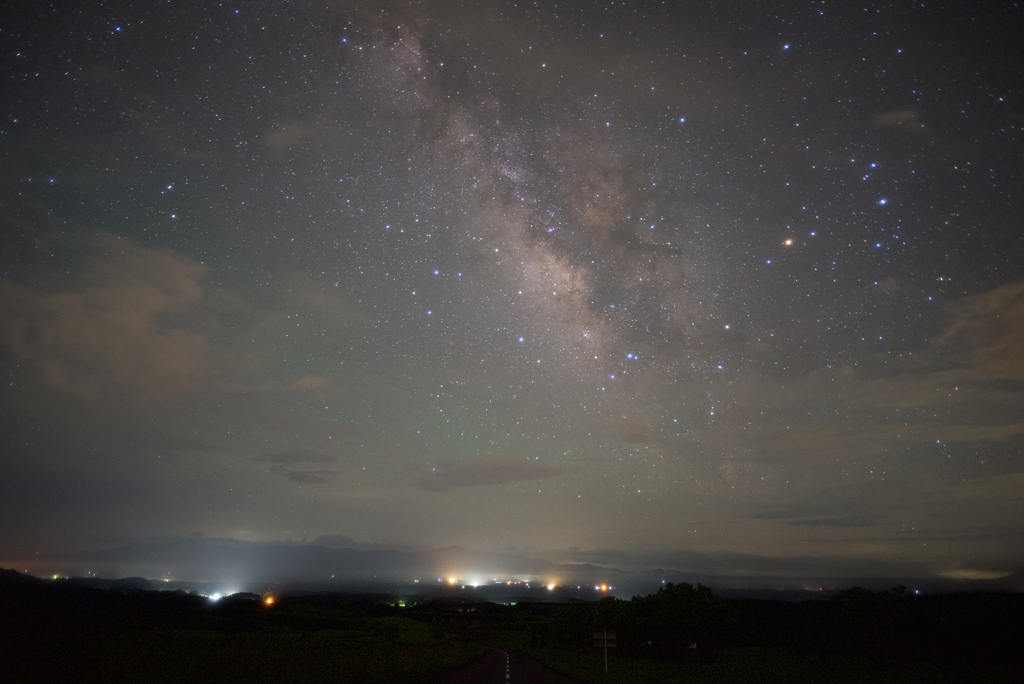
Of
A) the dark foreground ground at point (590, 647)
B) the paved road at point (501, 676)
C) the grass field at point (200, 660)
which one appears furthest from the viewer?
the dark foreground ground at point (590, 647)

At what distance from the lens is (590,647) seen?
155ft

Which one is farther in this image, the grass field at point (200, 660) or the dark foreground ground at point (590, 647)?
the dark foreground ground at point (590, 647)

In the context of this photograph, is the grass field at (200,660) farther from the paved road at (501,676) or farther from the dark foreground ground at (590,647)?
the paved road at (501,676)

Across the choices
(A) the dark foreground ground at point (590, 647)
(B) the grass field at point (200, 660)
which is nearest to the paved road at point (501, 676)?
(A) the dark foreground ground at point (590, 647)

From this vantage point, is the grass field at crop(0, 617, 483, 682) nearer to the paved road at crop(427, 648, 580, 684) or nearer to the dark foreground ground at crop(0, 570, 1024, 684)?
the dark foreground ground at crop(0, 570, 1024, 684)

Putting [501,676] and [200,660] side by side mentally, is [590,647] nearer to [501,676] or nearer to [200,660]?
[501,676]

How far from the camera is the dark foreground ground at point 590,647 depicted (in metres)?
27.0

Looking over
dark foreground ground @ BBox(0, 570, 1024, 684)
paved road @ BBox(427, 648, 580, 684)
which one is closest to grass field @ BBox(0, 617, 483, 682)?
dark foreground ground @ BBox(0, 570, 1024, 684)

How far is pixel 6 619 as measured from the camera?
171ft

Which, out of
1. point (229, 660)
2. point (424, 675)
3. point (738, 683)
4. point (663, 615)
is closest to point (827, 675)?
point (738, 683)

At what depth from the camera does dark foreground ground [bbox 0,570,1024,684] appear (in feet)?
88.5

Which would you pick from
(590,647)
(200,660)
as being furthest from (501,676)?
(590,647)

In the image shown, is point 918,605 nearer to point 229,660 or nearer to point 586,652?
point 586,652

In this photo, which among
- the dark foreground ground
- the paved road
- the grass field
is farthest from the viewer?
the dark foreground ground
